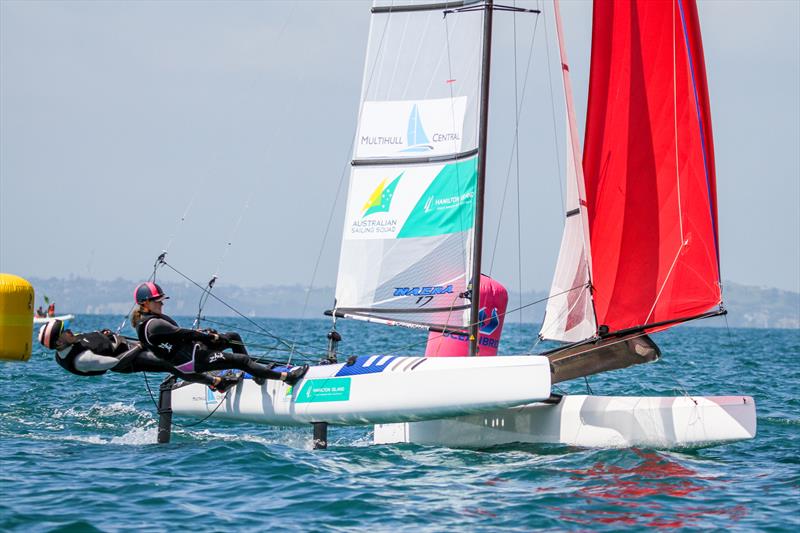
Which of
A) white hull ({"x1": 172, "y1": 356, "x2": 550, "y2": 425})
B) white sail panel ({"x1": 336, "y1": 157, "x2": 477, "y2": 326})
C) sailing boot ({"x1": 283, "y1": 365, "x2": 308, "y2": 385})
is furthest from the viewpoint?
white sail panel ({"x1": 336, "y1": 157, "x2": 477, "y2": 326})

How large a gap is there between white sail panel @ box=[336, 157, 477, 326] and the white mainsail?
0.96 metres

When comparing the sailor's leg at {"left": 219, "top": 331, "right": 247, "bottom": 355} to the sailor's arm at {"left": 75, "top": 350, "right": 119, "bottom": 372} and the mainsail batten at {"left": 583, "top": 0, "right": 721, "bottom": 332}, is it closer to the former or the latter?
the sailor's arm at {"left": 75, "top": 350, "right": 119, "bottom": 372}

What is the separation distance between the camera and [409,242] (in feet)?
36.2

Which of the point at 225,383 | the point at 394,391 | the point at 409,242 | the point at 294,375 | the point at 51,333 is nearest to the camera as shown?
the point at 394,391

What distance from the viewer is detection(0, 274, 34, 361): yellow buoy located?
9.70m

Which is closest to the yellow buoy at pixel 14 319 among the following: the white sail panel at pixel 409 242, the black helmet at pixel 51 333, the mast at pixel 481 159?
the black helmet at pixel 51 333

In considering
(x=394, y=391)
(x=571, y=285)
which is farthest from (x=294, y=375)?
(x=571, y=285)

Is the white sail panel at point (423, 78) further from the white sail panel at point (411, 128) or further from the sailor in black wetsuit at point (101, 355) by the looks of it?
the sailor in black wetsuit at point (101, 355)

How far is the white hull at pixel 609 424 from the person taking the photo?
31.5 feet

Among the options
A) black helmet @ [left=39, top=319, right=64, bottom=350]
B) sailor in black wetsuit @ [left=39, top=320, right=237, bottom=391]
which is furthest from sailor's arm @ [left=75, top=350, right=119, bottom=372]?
black helmet @ [left=39, top=319, right=64, bottom=350]

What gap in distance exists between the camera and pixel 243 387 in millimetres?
10852

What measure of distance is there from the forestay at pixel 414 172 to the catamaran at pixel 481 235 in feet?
0.05

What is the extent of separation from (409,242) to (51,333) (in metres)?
3.65

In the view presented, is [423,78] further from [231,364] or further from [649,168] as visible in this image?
[231,364]
